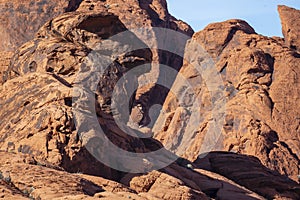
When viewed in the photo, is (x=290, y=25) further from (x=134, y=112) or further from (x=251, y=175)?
(x=251, y=175)

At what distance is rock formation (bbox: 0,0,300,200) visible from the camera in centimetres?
2012

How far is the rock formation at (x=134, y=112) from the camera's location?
20125 millimetres

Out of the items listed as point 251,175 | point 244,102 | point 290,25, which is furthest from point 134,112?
point 251,175

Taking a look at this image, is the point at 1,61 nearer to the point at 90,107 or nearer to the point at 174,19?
the point at 90,107

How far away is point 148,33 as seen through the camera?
68750mm

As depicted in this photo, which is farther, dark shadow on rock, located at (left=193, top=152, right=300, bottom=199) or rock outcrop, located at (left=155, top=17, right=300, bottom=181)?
rock outcrop, located at (left=155, top=17, right=300, bottom=181)

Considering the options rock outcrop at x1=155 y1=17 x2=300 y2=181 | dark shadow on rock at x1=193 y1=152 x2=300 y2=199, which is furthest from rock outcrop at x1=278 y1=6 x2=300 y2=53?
dark shadow on rock at x1=193 y1=152 x2=300 y2=199

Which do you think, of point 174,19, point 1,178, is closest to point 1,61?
point 1,178

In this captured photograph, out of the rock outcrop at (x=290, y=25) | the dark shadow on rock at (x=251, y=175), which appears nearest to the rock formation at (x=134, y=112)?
the dark shadow on rock at (x=251, y=175)

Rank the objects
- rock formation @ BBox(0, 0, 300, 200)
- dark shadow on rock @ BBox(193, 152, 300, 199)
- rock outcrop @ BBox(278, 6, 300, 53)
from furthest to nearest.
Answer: rock outcrop @ BBox(278, 6, 300, 53) → dark shadow on rock @ BBox(193, 152, 300, 199) → rock formation @ BBox(0, 0, 300, 200)

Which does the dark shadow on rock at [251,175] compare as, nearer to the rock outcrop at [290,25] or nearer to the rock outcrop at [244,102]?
the rock outcrop at [244,102]

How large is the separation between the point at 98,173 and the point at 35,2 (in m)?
33.9

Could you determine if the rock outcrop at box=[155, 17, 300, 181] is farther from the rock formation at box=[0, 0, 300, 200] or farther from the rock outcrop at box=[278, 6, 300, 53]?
the rock outcrop at box=[278, 6, 300, 53]

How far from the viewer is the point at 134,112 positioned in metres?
57.5
